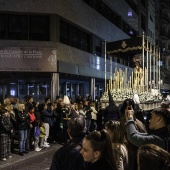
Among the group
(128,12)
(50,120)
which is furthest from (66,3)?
(128,12)

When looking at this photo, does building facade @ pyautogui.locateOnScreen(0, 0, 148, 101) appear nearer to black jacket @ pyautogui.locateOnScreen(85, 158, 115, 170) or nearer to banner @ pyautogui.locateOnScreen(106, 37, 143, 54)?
banner @ pyautogui.locateOnScreen(106, 37, 143, 54)

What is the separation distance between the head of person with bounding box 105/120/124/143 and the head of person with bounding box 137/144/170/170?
7.57 feet

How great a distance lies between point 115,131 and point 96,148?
1.74m

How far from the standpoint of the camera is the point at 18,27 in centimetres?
1992

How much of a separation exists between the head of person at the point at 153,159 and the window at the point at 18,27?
60.2ft

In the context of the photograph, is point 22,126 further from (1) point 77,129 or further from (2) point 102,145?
(2) point 102,145

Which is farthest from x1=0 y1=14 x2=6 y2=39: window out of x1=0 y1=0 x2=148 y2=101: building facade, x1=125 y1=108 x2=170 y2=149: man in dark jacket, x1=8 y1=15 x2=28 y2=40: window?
x1=125 y1=108 x2=170 y2=149: man in dark jacket

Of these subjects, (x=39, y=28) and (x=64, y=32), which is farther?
(x=64, y=32)

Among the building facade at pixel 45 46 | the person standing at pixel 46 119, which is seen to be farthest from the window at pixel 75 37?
the person standing at pixel 46 119

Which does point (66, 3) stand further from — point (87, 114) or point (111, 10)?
point (111, 10)

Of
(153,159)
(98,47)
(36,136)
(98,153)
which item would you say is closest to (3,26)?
(36,136)

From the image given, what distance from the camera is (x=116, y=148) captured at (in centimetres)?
408

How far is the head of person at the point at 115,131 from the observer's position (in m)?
4.55

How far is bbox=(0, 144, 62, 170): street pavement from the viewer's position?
901 centimetres
